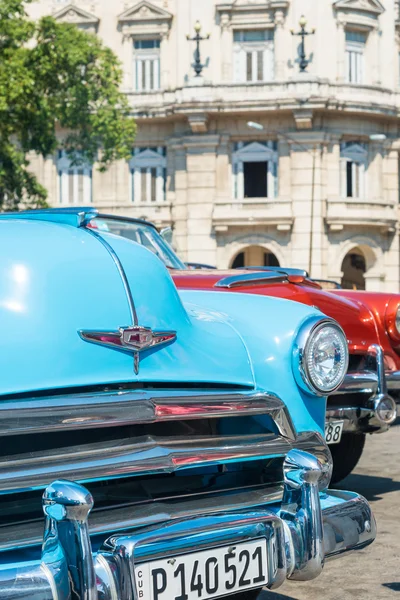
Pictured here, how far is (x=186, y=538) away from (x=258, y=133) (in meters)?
30.8

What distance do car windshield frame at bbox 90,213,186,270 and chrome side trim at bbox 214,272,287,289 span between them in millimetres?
500

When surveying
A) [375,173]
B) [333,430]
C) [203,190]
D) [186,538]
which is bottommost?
[333,430]

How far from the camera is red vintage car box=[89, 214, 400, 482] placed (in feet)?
18.7

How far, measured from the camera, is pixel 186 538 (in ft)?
9.25

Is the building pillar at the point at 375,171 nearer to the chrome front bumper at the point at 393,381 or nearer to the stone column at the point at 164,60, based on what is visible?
the stone column at the point at 164,60

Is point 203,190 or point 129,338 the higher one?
point 203,190

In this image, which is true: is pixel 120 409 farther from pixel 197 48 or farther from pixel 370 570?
pixel 197 48

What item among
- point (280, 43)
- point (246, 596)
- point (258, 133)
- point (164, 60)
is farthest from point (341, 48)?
point (246, 596)

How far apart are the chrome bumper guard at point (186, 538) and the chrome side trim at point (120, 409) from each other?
0.62 feet

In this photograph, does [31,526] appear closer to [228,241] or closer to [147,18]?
[228,241]

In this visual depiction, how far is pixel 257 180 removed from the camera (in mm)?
33531

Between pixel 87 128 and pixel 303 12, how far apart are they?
12145 mm

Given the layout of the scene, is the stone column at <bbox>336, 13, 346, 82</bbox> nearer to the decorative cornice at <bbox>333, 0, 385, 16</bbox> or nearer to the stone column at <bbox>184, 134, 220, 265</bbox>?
the decorative cornice at <bbox>333, 0, 385, 16</bbox>

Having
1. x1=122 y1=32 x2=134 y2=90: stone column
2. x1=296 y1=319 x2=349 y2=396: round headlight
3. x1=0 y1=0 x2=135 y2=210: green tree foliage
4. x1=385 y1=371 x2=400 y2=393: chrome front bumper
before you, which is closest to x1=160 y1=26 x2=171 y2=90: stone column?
x1=122 y1=32 x2=134 y2=90: stone column
